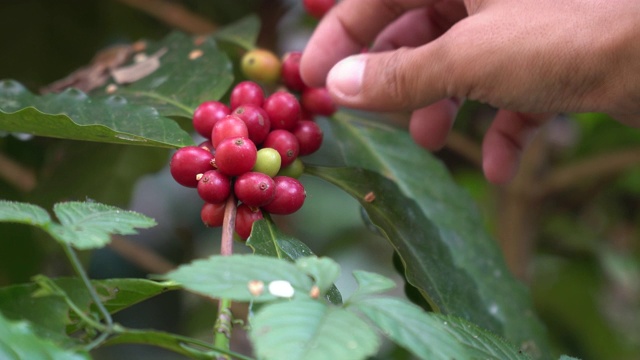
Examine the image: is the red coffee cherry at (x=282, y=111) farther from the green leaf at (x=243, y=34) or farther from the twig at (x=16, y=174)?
the twig at (x=16, y=174)

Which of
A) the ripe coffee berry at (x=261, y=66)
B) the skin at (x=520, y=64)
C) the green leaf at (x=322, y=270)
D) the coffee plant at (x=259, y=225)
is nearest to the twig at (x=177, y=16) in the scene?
the coffee plant at (x=259, y=225)

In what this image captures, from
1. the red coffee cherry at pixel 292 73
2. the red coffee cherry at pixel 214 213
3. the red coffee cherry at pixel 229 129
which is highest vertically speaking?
the red coffee cherry at pixel 292 73

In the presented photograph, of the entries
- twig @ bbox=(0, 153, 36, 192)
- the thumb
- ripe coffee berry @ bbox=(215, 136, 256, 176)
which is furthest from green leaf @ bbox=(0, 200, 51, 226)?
twig @ bbox=(0, 153, 36, 192)

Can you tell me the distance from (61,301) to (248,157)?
0.27 meters

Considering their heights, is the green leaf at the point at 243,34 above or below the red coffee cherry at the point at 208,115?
above

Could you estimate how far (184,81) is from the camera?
3.77ft

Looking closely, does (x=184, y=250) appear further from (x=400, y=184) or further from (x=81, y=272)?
(x=81, y=272)

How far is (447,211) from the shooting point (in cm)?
124

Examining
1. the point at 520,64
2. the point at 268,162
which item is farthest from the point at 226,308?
the point at 520,64

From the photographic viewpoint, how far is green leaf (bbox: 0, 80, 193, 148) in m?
0.85

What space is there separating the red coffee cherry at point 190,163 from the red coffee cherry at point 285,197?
0.08 metres

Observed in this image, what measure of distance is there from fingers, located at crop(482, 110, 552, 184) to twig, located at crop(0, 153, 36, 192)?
96 centimetres

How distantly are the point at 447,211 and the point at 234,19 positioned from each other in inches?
33.1

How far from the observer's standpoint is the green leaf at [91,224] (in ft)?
1.95
